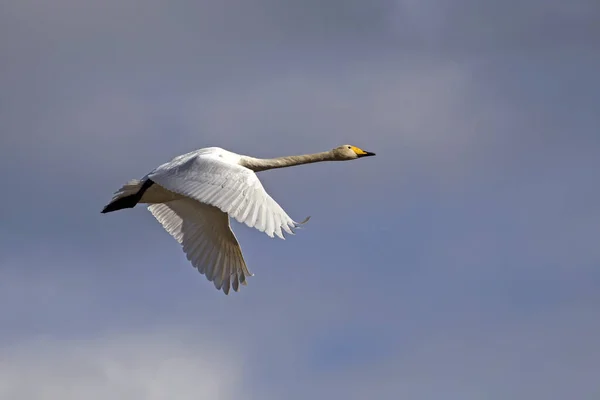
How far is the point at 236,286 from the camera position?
2472cm

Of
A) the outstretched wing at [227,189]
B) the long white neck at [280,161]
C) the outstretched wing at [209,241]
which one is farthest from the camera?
the outstretched wing at [209,241]

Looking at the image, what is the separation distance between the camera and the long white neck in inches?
936

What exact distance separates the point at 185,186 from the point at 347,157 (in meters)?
6.05

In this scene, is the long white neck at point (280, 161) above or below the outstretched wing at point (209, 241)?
above

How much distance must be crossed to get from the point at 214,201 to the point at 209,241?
530cm

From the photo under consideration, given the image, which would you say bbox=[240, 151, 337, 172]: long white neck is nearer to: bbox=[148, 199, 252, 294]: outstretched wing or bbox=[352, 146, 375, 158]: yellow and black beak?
bbox=[352, 146, 375, 158]: yellow and black beak

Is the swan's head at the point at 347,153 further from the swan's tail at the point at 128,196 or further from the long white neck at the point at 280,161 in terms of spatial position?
the swan's tail at the point at 128,196

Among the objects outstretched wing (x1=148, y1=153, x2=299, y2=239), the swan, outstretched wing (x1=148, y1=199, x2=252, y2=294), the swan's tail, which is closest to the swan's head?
the swan

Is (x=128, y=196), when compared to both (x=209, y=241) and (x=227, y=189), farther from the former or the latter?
(x=227, y=189)

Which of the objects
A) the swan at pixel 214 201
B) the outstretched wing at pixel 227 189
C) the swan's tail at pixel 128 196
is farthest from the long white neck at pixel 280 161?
the swan's tail at pixel 128 196

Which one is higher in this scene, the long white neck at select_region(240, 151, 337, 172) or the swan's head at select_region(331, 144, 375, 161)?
the swan's head at select_region(331, 144, 375, 161)

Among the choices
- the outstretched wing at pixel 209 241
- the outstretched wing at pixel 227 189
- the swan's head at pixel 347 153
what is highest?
the swan's head at pixel 347 153

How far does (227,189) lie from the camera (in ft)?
66.8

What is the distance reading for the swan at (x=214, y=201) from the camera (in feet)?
64.6
